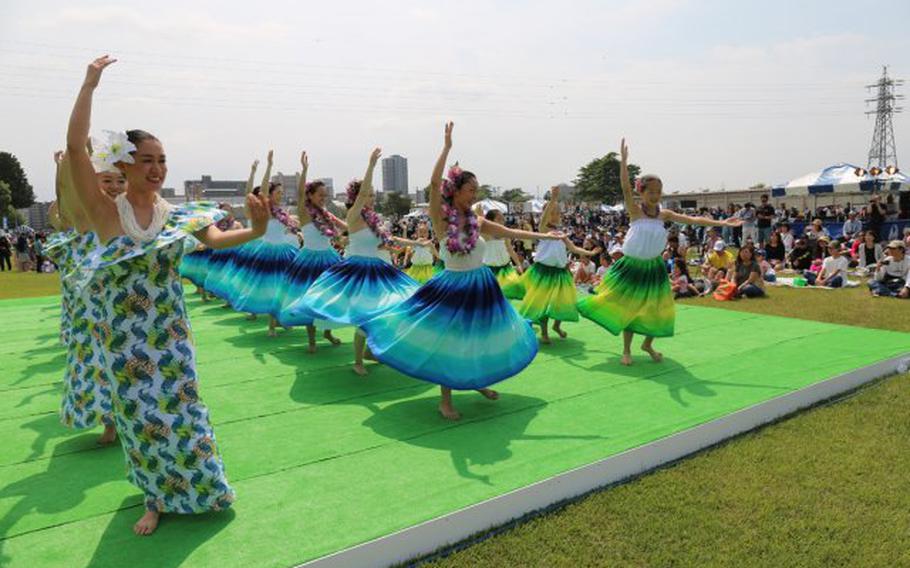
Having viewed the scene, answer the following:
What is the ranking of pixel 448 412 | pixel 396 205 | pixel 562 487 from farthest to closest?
pixel 396 205, pixel 448 412, pixel 562 487

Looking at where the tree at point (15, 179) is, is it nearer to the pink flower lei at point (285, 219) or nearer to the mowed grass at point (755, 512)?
the pink flower lei at point (285, 219)

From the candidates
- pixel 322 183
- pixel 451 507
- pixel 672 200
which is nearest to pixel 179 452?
pixel 451 507

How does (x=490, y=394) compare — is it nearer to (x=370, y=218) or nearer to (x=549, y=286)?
(x=370, y=218)

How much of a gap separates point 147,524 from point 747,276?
38.3ft

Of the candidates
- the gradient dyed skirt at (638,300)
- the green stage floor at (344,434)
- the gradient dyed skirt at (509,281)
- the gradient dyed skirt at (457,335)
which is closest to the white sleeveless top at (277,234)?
the green stage floor at (344,434)

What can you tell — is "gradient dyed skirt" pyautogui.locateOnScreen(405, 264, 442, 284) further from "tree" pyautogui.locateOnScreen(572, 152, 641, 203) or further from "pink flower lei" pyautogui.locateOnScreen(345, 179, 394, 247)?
"tree" pyautogui.locateOnScreen(572, 152, 641, 203)

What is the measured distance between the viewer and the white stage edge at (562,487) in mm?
3246

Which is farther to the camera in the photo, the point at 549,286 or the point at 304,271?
the point at 549,286

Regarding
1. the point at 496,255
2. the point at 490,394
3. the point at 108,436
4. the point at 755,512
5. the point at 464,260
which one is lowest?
the point at 755,512

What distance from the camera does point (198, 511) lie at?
11.6 feet

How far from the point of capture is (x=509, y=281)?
33.9 feet

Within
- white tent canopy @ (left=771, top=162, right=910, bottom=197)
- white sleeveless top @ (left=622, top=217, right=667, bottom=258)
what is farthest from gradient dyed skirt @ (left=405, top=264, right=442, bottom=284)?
white tent canopy @ (left=771, top=162, right=910, bottom=197)

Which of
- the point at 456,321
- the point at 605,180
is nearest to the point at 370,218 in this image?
the point at 456,321

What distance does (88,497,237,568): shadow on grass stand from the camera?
3188 millimetres
